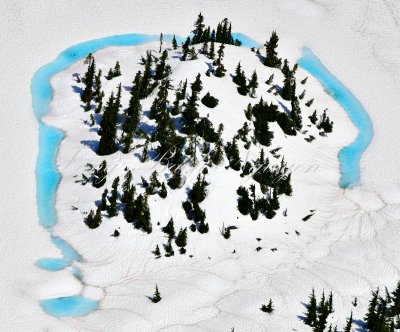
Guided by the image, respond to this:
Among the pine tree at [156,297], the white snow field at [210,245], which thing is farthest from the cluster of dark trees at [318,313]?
the pine tree at [156,297]

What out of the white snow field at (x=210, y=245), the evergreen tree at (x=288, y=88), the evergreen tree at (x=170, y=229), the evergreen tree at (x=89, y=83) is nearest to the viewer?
the white snow field at (x=210, y=245)

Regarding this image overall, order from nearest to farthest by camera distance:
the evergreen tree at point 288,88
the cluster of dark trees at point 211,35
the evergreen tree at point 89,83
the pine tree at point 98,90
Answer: the pine tree at point 98,90 < the evergreen tree at point 89,83 < the evergreen tree at point 288,88 < the cluster of dark trees at point 211,35

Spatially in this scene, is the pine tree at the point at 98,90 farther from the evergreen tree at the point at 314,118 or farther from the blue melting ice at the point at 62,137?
the evergreen tree at the point at 314,118

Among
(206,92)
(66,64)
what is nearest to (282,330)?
(206,92)

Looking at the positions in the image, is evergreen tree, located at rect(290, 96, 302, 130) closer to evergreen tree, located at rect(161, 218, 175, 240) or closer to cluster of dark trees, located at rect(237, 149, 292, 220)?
cluster of dark trees, located at rect(237, 149, 292, 220)

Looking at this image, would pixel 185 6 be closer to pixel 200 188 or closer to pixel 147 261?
pixel 200 188

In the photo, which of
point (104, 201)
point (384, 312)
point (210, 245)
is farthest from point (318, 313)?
point (104, 201)
